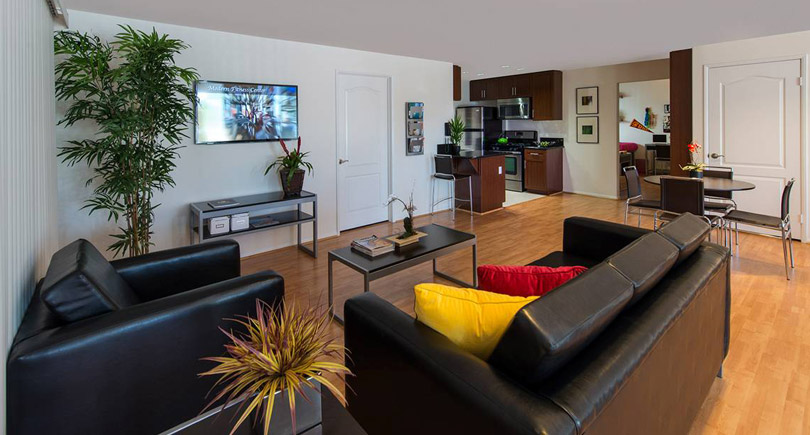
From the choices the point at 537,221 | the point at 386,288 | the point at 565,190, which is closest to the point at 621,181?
the point at 565,190

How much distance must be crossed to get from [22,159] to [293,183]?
285 centimetres

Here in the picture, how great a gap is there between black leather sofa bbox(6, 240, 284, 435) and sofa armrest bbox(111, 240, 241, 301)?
11.6 inches

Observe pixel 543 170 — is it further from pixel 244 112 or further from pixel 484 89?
pixel 244 112

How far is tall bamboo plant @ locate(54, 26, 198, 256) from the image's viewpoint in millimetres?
3131

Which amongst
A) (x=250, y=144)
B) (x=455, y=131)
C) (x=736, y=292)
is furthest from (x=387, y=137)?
(x=736, y=292)

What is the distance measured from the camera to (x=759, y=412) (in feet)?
6.73

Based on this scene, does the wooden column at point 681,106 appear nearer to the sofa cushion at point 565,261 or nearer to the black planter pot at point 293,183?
the sofa cushion at point 565,261

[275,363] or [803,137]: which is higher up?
[803,137]

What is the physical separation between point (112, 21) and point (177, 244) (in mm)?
1996

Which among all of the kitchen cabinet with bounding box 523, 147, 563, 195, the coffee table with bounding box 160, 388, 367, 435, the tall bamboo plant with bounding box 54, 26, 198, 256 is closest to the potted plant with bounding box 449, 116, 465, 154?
the kitchen cabinet with bounding box 523, 147, 563, 195

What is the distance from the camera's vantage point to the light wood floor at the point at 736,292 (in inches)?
81.7

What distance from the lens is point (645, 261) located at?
1632mm

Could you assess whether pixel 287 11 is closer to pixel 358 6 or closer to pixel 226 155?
pixel 358 6

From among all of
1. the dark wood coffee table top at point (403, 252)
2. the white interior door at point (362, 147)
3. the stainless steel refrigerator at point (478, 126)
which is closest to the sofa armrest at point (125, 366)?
the dark wood coffee table top at point (403, 252)
